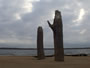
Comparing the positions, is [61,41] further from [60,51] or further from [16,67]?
[16,67]

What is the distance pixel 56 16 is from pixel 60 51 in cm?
192

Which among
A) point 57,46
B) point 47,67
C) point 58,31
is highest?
point 58,31

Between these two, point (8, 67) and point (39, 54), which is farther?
point (39, 54)

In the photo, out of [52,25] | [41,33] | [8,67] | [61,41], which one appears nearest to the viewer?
[8,67]

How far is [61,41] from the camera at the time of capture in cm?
1018

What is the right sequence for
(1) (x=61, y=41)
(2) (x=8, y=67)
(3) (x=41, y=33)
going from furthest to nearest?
(3) (x=41, y=33) → (1) (x=61, y=41) → (2) (x=8, y=67)

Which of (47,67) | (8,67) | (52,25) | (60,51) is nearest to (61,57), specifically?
(60,51)

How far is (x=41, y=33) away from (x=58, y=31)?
3.14 m

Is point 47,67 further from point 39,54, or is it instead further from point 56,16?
point 39,54

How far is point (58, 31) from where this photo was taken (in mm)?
10211

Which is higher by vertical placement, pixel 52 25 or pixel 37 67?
pixel 52 25

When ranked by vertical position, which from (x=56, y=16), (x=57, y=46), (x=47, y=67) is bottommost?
(x=47, y=67)

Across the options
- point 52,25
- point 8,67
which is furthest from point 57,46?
point 8,67

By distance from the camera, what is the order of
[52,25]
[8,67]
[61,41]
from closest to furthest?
1. [8,67]
2. [61,41]
3. [52,25]
